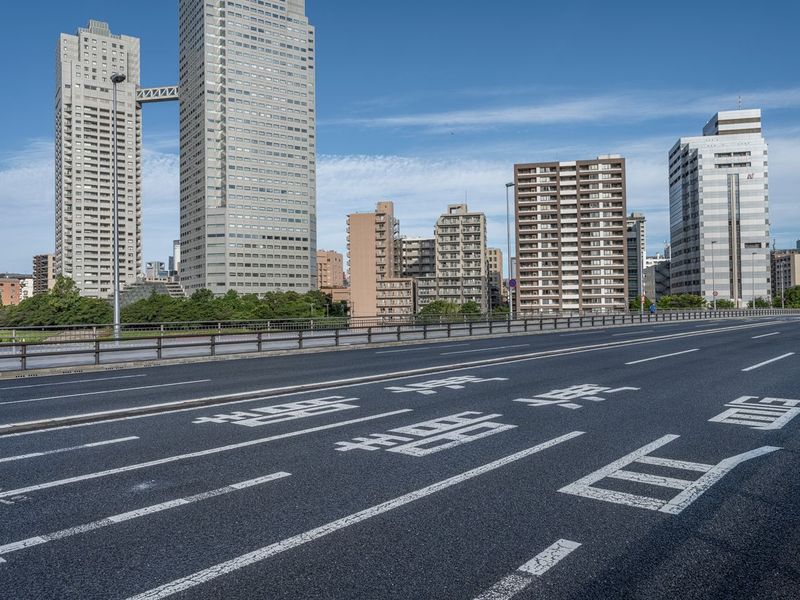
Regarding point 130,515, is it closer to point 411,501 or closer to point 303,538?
point 303,538

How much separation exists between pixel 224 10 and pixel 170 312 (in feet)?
389

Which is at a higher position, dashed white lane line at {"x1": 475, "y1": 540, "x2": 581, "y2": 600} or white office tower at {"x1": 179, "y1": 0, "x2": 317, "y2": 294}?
white office tower at {"x1": 179, "y1": 0, "x2": 317, "y2": 294}

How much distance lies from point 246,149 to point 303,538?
185 m

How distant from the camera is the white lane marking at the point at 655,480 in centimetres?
534

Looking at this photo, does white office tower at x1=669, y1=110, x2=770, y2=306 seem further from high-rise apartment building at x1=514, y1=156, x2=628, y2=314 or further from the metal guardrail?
the metal guardrail

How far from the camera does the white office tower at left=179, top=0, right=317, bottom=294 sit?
175 metres

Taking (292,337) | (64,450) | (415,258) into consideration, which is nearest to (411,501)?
(64,450)

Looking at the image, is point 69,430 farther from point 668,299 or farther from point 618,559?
point 668,299

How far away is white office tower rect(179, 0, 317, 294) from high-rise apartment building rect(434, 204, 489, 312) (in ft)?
178

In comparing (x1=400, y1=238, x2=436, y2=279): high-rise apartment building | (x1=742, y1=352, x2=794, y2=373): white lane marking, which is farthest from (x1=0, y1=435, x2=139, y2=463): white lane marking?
(x1=400, y1=238, x2=436, y2=279): high-rise apartment building

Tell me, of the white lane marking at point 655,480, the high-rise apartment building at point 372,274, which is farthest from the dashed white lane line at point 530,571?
the high-rise apartment building at point 372,274

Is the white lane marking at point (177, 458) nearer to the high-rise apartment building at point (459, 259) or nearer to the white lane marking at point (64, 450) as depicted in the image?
the white lane marking at point (64, 450)

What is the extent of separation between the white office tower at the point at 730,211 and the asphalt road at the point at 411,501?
14501 centimetres

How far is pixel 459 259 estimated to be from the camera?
145250 millimetres
